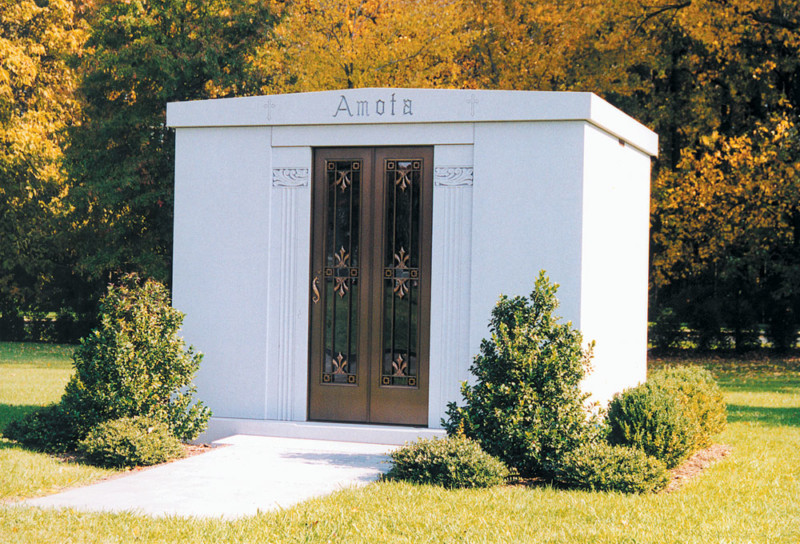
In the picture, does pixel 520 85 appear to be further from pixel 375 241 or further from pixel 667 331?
pixel 375 241

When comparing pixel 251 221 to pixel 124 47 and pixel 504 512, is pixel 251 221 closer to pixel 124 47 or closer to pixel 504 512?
pixel 504 512

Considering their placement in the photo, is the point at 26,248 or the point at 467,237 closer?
the point at 467,237

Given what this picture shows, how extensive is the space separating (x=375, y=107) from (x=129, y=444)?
3.97 metres

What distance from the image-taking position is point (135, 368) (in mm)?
8344

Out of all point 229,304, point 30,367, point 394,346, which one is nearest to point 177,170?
point 229,304

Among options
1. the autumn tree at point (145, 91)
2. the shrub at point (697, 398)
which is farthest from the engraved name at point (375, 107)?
the autumn tree at point (145, 91)

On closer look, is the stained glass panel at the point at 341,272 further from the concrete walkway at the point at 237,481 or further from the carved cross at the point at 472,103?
the carved cross at the point at 472,103

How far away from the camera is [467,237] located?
918 cm

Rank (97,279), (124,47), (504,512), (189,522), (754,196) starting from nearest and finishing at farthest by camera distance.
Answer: (189,522), (504,512), (754,196), (124,47), (97,279)

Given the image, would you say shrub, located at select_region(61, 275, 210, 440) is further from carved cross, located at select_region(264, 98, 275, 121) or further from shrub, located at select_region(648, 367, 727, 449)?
shrub, located at select_region(648, 367, 727, 449)

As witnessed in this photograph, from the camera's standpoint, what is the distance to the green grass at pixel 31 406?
6.96 m

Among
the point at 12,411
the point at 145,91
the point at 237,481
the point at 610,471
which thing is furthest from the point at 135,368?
the point at 145,91

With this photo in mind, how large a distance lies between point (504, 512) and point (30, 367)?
50.5 feet

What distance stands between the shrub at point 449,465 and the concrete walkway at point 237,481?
283 mm
